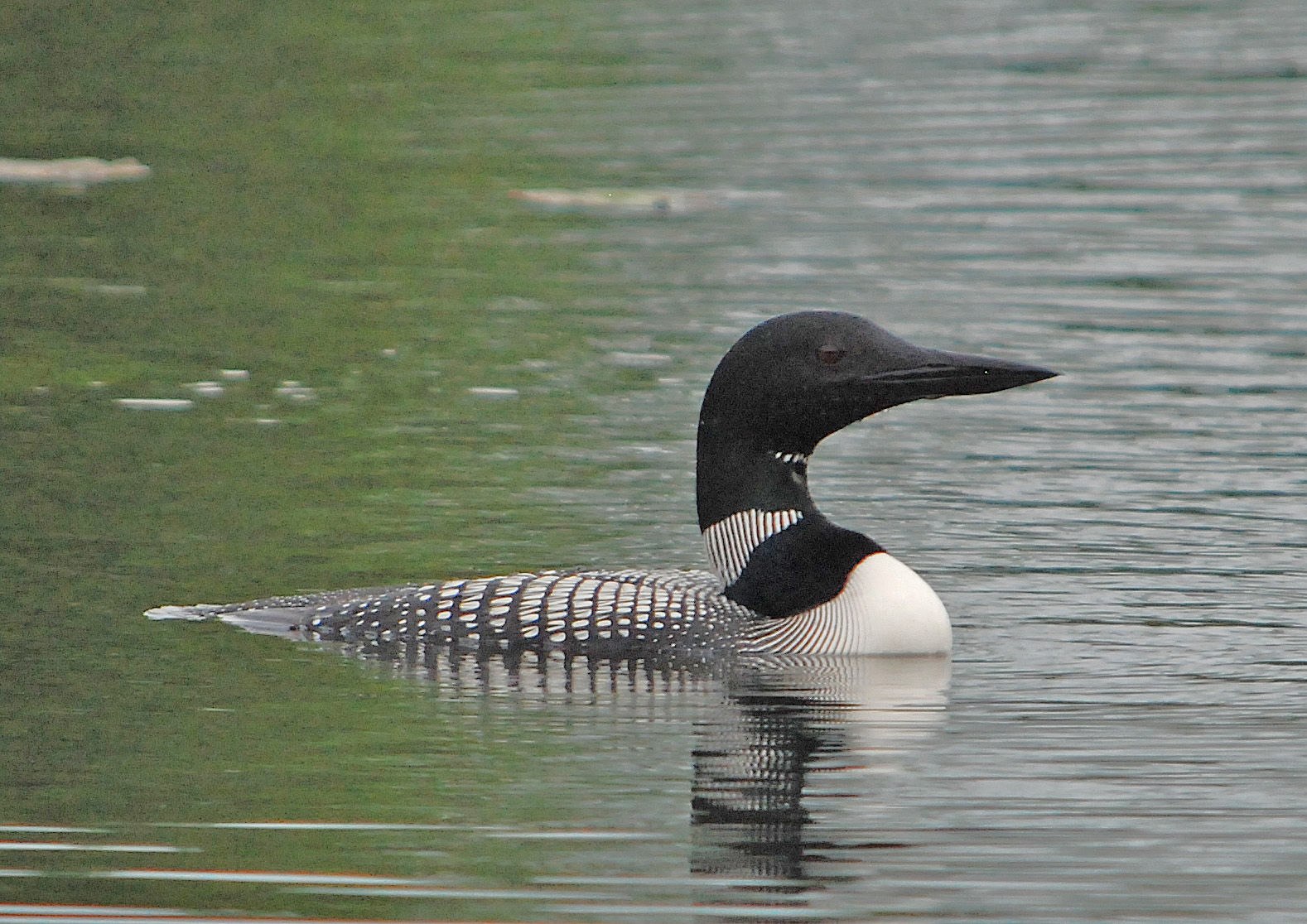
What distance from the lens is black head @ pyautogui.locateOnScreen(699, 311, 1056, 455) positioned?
6.37 meters

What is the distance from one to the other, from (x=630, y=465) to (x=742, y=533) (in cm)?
201

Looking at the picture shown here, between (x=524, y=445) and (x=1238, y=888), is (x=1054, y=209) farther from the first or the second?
(x=1238, y=888)

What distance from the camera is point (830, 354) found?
6.39m

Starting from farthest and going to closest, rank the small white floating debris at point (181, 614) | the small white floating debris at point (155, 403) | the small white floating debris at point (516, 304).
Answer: the small white floating debris at point (516, 304) < the small white floating debris at point (155, 403) < the small white floating debris at point (181, 614)

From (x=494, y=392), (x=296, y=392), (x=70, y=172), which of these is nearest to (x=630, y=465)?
(x=494, y=392)

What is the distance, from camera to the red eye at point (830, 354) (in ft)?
21.0

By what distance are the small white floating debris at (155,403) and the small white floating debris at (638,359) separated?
1669mm

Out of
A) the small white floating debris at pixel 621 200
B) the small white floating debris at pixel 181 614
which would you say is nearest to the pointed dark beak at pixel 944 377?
the small white floating debris at pixel 181 614

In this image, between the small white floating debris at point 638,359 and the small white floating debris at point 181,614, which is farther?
the small white floating debris at point 638,359

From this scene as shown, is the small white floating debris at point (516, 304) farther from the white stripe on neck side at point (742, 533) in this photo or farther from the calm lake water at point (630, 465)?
the white stripe on neck side at point (742, 533)

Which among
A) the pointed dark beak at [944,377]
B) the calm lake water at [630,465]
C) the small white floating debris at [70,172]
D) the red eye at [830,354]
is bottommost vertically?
the calm lake water at [630,465]

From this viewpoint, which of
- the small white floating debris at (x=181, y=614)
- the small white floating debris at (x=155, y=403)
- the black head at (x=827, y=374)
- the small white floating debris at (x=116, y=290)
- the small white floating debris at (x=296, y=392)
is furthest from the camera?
the small white floating debris at (x=116, y=290)

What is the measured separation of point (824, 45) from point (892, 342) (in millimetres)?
12845

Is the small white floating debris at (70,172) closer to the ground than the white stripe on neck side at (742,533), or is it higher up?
higher up
